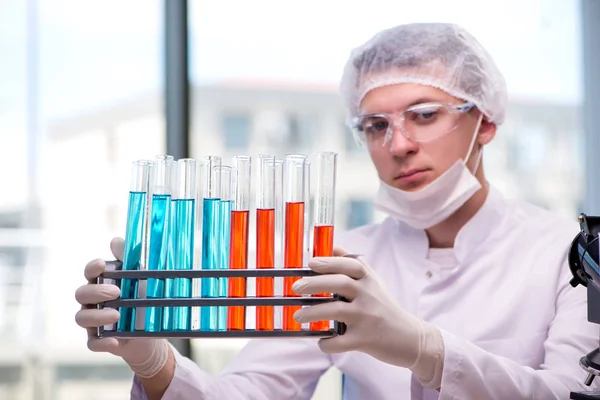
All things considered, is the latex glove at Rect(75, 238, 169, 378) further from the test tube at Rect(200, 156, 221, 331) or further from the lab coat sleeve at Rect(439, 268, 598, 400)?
the lab coat sleeve at Rect(439, 268, 598, 400)

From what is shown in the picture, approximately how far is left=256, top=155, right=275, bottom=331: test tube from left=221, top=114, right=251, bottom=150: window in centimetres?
213

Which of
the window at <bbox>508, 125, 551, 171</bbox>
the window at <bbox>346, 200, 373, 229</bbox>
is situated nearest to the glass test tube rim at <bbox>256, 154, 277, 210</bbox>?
the window at <bbox>346, 200, 373, 229</bbox>

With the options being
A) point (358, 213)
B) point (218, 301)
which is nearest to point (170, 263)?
point (218, 301)

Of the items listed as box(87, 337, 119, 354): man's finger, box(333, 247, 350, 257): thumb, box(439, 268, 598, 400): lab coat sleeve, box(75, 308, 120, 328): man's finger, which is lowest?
box(439, 268, 598, 400): lab coat sleeve

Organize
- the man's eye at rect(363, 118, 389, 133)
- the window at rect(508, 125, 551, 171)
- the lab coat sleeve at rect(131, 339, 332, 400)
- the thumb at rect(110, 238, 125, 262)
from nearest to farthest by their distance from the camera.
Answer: the thumb at rect(110, 238, 125, 262), the lab coat sleeve at rect(131, 339, 332, 400), the man's eye at rect(363, 118, 389, 133), the window at rect(508, 125, 551, 171)

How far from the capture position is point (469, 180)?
1.70 meters

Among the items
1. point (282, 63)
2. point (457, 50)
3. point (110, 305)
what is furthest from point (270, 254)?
point (282, 63)

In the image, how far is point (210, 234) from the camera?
1199mm

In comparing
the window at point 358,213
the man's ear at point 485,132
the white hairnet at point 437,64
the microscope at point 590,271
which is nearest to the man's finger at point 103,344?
the microscope at point 590,271

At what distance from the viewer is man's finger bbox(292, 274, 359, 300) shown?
3.76ft

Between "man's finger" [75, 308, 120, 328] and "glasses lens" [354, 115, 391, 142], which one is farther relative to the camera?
"glasses lens" [354, 115, 391, 142]

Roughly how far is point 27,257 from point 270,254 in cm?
244

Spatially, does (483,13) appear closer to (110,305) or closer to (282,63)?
(282,63)

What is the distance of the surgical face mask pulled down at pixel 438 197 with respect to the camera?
5.51 feet
